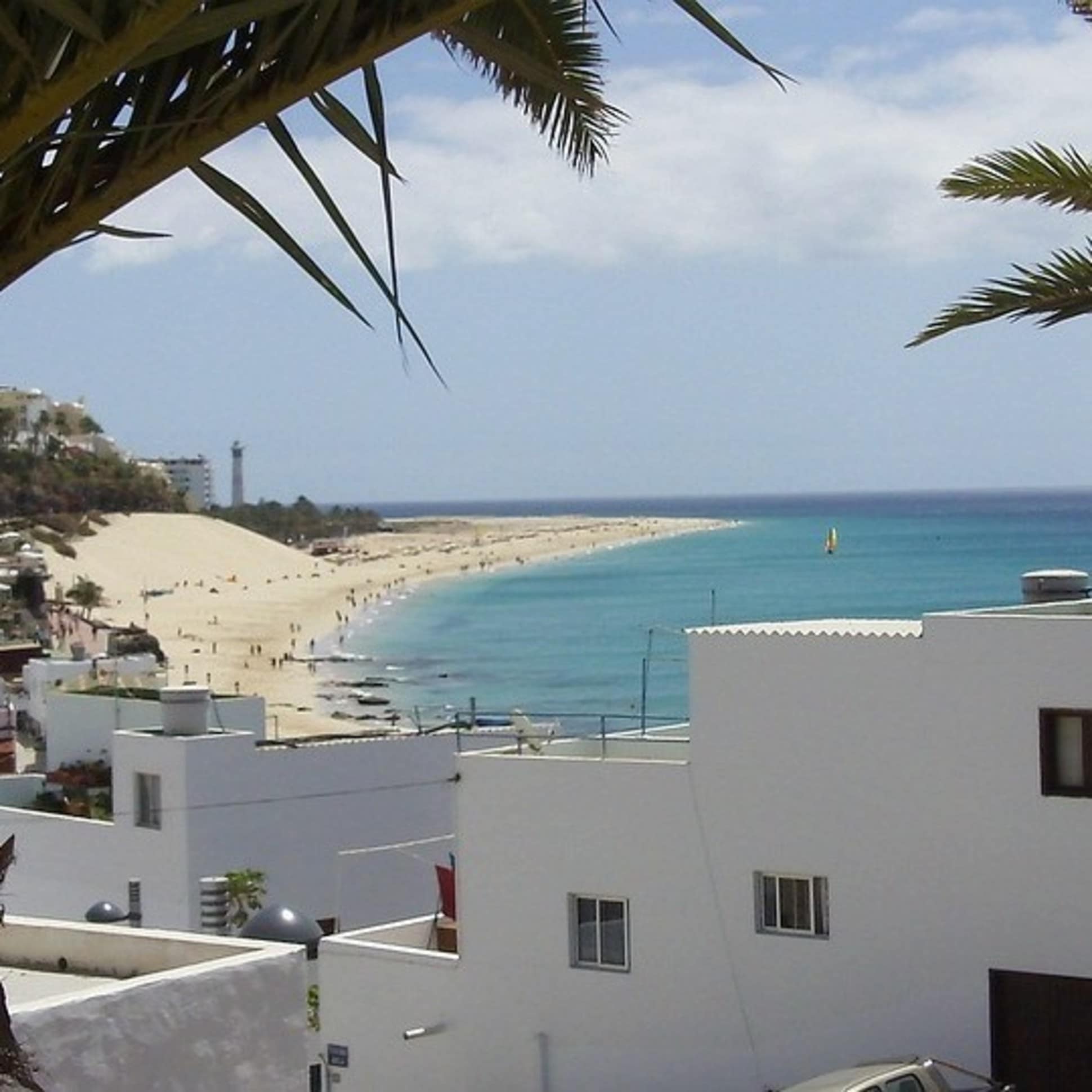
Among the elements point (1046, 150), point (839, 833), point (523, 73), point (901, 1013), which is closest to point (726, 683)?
point (839, 833)

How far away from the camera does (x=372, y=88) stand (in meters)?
4.08

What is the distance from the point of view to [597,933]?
19.3m

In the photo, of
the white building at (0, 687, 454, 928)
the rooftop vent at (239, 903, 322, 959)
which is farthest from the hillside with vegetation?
the rooftop vent at (239, 903, 322, 959)

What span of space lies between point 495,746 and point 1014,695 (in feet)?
37.6

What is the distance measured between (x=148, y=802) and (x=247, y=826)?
52.4 inches

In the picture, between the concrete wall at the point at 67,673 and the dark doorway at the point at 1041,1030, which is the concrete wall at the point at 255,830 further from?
the dark doorway at the point at 1041,1030

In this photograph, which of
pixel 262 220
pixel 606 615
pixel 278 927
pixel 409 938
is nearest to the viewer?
pixel 262 220

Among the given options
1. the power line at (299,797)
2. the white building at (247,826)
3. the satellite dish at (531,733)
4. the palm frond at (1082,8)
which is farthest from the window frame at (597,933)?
the palm frond at (1082,8)

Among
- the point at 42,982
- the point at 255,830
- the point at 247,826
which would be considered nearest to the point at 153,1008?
the point at 42,982

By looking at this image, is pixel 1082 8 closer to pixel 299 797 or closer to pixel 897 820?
pixel 897 820

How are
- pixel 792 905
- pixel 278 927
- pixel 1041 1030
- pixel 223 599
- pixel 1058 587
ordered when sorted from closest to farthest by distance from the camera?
pixel 1041 1030
pixel 792 905
pixel 278 927
pixel 1058 587
pixel 223 599

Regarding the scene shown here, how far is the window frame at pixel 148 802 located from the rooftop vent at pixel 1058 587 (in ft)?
37.9

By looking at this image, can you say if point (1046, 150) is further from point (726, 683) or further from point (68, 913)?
point (68, 913)

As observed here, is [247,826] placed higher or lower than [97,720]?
lower
